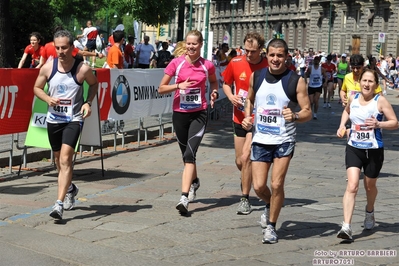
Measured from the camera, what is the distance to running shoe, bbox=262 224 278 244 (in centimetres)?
732

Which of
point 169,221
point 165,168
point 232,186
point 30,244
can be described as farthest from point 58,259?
point 165,168

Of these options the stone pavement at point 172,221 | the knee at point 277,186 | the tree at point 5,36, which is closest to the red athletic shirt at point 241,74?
the stone pavement at point 172,221

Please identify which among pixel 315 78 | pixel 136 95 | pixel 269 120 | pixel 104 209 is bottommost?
pixel 104 209

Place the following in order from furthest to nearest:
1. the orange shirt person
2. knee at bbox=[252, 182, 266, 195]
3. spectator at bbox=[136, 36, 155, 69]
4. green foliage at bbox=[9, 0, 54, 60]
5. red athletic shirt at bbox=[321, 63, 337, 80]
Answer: red athletic shirt at bbox=[321, 63, 337, 80] < green foliage at bbox=[9, 0, 54, 60] < spectator at bbox=[136, 36, 155, 69] < the orange shirt person < knee at bbox=[252, 182, 266, 195]

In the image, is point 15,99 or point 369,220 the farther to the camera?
point 15,99

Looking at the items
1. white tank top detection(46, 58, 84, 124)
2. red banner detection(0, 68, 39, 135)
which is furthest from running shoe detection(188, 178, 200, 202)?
red banner detection(0, 68, 39, 135)

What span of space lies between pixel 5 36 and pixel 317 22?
2952 inches

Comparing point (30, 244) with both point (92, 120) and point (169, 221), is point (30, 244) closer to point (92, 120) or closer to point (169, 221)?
point (169, 221)

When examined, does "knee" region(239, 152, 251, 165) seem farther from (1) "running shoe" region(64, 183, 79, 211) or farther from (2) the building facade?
(2) the building facade

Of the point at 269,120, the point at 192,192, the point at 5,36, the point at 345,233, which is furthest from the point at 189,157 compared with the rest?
the point at 5,36

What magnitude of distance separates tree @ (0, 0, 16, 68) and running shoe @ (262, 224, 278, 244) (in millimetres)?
11746

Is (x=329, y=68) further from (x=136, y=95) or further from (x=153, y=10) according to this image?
(x=153, y=10)

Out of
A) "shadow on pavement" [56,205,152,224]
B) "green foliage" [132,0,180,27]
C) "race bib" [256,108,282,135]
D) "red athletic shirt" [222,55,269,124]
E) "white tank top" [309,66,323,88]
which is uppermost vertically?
"green foliage" [132,0,180,27]

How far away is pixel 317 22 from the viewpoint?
299ft
